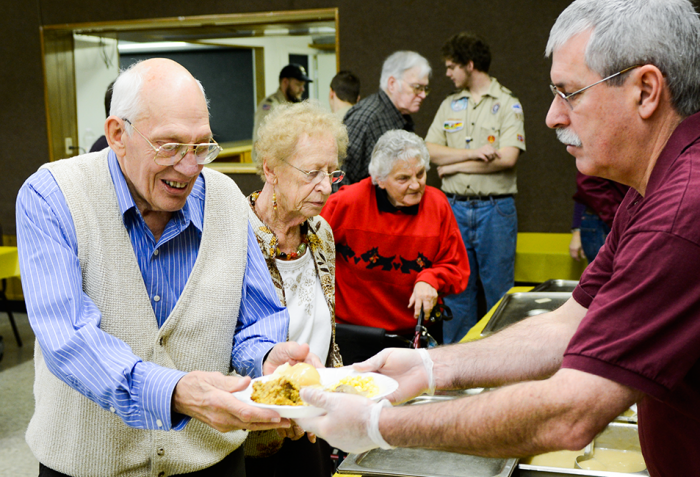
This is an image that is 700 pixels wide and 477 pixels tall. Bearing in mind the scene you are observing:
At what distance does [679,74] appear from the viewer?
109cm

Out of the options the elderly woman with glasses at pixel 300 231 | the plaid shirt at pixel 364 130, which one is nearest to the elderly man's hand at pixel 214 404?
the elderly woman with glasses at pixel 300 231

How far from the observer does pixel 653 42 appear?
109 cm

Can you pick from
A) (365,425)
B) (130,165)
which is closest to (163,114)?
(130,165)

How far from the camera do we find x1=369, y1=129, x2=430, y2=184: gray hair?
3.01 meters

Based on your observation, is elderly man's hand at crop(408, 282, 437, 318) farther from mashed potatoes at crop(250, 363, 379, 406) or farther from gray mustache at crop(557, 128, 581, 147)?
gray mustache at crop(557, 128, 581, 147)

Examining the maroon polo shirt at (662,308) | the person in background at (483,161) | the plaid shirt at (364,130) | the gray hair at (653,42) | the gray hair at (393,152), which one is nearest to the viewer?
the maroon polo shirt at (662,308)

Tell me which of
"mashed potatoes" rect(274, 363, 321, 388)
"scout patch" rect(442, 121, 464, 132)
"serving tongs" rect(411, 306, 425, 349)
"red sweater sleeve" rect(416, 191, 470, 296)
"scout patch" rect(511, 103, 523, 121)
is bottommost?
"serving tongs" rect(411, 306, 425, 349)

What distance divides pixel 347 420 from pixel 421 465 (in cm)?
52

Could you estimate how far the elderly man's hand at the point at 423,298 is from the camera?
2771 mm

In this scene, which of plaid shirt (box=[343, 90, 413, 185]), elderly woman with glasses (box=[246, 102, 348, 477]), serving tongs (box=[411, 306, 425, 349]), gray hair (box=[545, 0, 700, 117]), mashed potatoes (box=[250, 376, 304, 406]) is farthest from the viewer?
plaid shirt (box=[343, 90, 413, 185])

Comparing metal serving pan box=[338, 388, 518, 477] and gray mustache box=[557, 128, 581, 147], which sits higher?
gray mustache box=[557, 128, 581, 147]

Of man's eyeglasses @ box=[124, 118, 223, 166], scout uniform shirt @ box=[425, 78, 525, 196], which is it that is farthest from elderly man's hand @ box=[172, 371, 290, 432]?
scout uniform shirt @ box=[425, 78, 525, 196]

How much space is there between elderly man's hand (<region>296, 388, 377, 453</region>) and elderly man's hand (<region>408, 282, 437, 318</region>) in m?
1.55

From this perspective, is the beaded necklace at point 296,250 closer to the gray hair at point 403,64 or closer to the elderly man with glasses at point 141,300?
the elderly man with glasses at point 141,300
